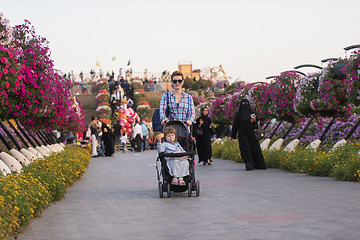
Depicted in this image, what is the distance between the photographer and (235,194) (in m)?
11.0

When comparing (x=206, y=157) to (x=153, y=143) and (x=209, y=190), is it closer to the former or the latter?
(x=209, y=190)

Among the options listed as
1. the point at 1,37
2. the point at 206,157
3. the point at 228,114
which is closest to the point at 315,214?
the point at 1,37

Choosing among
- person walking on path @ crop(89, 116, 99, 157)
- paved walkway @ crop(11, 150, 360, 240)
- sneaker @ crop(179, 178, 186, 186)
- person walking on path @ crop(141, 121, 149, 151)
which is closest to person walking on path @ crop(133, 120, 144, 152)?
person walking on path @ crop(141, 121, 149, 151)

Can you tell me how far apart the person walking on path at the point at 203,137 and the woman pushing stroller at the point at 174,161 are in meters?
9.13

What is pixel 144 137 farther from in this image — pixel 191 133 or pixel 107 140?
pixel 191 133

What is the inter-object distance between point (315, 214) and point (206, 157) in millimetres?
12242

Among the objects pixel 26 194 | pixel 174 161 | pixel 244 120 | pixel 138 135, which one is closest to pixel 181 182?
pixel 174 161

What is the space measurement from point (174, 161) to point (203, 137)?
9834 millimetres

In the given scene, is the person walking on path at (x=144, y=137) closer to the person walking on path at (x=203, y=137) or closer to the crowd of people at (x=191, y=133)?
the crowd of people at (x=191, y=133)

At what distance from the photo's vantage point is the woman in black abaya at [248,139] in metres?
17.1

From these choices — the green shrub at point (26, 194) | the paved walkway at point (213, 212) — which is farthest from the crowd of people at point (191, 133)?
the green shrub at point (26, 194)

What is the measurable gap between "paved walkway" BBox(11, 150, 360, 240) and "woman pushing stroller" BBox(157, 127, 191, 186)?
332mm

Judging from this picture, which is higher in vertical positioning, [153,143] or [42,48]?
[42,48]

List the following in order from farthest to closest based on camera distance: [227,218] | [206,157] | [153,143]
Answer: [153,143] → [206,157] → [227,218]
